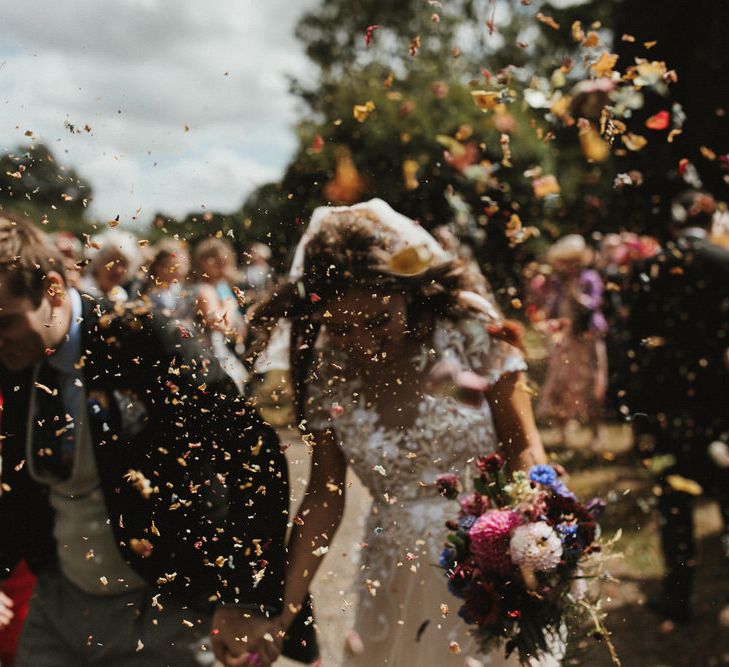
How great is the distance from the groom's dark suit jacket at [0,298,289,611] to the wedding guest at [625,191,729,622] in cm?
246

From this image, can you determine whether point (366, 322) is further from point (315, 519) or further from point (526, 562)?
point (526, 562)

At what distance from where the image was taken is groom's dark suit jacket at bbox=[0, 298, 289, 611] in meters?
2.25

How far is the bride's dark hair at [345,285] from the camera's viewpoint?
238 cm

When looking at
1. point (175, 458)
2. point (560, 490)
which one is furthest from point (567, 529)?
point (175, 458)

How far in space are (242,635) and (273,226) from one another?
120cm

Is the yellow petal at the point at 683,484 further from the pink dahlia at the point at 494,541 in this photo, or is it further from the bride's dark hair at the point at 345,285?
the pink dahlia at the point at 494,541

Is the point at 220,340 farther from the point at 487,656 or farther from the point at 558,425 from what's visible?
the point at 558,425

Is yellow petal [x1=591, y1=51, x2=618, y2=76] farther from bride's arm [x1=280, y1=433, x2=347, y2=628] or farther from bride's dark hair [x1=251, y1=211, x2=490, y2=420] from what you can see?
bride's arm [x1=280, y1=433, x2=347, y2=628]

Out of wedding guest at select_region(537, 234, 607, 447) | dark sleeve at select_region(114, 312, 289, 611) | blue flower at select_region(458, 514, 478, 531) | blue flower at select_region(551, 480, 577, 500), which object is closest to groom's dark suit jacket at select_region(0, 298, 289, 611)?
dark sleeve at select_region(114, 312, 289, 611)

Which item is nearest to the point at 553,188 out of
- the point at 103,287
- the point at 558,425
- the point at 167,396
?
the point at 167,396

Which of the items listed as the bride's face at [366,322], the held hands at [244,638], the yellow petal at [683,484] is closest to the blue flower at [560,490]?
the bride's face at [366,322]

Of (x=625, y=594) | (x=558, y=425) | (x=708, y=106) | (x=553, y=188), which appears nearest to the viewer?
(x=553, y=188)

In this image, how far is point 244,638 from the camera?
2262 millimetres

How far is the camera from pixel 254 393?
2299mm
